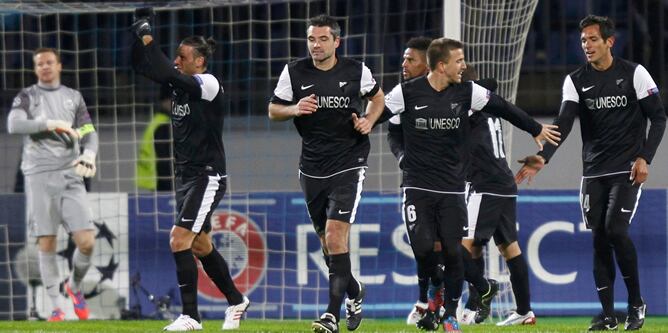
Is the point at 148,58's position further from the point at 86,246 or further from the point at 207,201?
the point at 86,246

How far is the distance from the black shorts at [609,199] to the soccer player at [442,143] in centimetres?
59

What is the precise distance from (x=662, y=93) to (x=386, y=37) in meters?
3.47

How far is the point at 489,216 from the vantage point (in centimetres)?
1177

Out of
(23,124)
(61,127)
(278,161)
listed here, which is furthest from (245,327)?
(278,161)

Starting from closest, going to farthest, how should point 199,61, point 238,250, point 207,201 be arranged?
point 207,201 < point 199,61 < point 238,250

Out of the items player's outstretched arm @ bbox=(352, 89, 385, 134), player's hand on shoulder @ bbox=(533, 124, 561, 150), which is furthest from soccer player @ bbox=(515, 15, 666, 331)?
player's outstretched arm @ bbox=(352, 89, 385, 134)

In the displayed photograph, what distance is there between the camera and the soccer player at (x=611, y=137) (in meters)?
10.5

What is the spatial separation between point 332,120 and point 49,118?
12.8 ft

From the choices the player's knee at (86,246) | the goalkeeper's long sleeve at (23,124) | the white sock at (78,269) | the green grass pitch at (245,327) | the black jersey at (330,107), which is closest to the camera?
the black jersey at (330,107)

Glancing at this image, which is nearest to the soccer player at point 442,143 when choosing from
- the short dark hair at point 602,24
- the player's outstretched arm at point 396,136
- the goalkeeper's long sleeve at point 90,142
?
the short dark hair at point 602,24

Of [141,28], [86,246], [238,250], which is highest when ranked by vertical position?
[141,28]

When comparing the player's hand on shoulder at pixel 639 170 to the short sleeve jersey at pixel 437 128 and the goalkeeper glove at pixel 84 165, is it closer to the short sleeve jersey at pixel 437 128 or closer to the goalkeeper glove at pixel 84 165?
the short sleeve jersey at pixel 437 128

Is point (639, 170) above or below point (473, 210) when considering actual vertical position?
above

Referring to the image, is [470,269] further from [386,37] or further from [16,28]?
[16,28]
